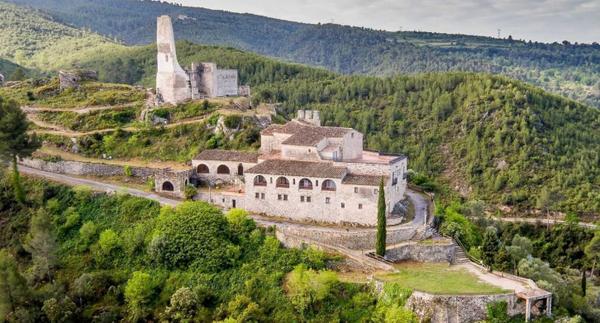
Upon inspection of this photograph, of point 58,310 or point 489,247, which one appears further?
point 489,247

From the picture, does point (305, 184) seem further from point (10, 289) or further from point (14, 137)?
A: point (14, 137)

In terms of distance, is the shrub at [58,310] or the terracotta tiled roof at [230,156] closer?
the shrub at [58,310]

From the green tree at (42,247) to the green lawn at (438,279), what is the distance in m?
27.8

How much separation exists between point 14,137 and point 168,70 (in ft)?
83.0

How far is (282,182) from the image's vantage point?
166 feet

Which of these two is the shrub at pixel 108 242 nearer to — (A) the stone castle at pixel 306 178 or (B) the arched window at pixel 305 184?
(A) the stone castle at pixel 306 178

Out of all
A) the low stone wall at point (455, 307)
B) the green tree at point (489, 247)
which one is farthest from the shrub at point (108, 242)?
the green tree at point (489, 247)

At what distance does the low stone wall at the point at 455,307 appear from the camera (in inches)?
1471

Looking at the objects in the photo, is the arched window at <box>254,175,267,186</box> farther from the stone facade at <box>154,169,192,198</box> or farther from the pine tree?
the pine tree

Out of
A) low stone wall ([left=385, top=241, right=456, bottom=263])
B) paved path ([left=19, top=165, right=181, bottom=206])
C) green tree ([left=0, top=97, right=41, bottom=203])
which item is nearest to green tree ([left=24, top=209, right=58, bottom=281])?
paved path ([left=19, top=165, right=181, bottom=206])

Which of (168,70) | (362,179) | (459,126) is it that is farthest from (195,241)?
(459,126)

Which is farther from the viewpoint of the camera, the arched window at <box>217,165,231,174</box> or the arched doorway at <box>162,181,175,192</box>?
the arched window at <box>217,165,231,174</box>

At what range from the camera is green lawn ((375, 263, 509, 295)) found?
38.7 m

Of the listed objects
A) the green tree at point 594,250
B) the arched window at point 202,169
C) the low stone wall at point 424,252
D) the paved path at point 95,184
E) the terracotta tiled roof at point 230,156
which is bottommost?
the green tree at point 594,250
